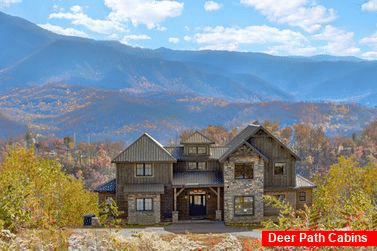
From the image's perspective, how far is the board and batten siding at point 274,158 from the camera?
125 feet

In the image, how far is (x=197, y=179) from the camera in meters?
37.3

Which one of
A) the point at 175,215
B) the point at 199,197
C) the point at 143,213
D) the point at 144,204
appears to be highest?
the point at 199,197

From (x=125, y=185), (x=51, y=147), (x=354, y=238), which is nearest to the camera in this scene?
(x=354, y=238)

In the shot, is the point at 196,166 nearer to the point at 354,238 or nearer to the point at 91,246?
the point at 91,246

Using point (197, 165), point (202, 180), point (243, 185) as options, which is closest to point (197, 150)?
point (197, 165)

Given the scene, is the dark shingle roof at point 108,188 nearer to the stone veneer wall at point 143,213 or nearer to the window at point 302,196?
the stone veneer wall at point 143,213

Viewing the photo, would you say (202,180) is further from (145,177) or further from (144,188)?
(144,188)

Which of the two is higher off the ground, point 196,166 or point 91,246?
point 196,166

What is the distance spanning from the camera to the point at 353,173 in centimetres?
4184

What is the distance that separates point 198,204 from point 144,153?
7.34 m

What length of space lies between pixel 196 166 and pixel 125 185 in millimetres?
7217

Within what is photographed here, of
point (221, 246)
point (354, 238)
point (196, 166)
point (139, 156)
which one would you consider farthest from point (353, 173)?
point (354, 238)

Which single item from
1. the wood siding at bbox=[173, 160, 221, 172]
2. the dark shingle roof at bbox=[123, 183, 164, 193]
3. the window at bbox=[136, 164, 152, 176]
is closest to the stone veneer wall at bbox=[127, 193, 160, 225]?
the dark shingle roof at bbox=[123, 183, 164, 193]

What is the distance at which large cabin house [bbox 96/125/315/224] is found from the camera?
35969 millimetres
